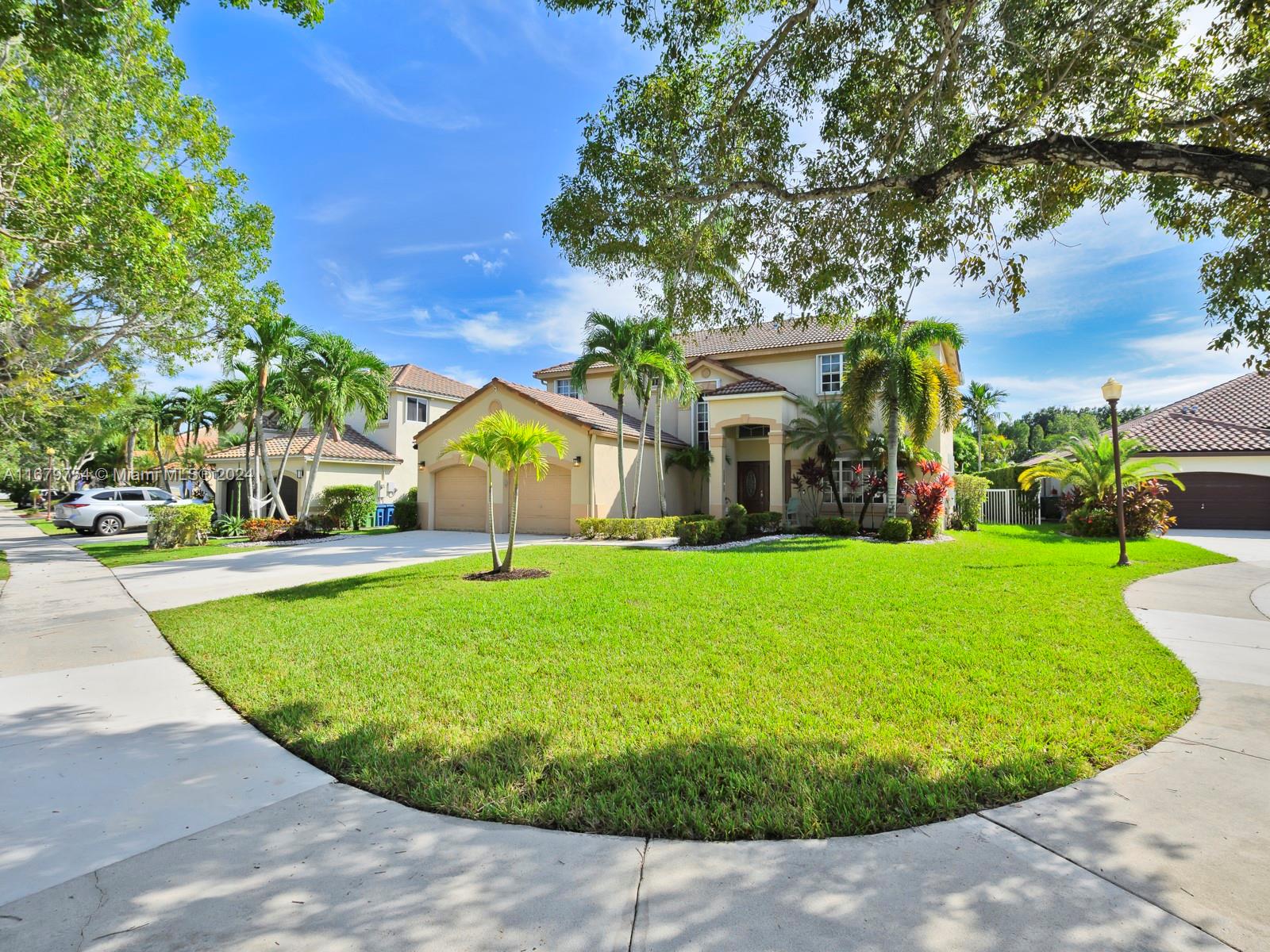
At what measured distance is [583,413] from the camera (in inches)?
878

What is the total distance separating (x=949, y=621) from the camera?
747cm

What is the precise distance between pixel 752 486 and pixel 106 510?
26406mm

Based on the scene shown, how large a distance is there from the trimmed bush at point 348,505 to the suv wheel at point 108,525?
801cm

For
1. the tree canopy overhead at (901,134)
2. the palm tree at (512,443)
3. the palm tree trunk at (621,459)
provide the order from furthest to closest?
the palm tree trunk at (621,459) → the palm tree at (512,443) → the tree canopy overhead at (901,134)

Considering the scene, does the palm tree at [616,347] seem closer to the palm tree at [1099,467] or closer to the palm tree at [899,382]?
the palm tree at [899,382]

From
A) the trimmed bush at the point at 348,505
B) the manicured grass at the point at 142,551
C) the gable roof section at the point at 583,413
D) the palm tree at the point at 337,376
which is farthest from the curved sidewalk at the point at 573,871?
the trimmed bush at the point at 348,505

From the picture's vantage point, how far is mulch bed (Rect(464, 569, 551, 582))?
11.1 metres

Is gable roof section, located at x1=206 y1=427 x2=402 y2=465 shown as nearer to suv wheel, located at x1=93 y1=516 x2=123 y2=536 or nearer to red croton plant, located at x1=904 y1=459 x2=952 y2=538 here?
suv wheel, located at x1=93 y1=516 x2=123 y2=536

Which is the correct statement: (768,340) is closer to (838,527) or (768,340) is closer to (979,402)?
(838,527)

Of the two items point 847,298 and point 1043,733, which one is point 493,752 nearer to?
point 1043,733

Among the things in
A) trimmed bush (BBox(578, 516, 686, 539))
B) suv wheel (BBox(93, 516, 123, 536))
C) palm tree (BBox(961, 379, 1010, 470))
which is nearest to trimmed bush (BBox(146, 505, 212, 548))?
suv wheel (BBox(93, 516, 123, 536))

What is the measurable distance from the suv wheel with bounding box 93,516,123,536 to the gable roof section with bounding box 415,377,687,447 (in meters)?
12.9

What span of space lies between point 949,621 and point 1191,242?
5.25m

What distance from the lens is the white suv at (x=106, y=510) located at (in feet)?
76.8
